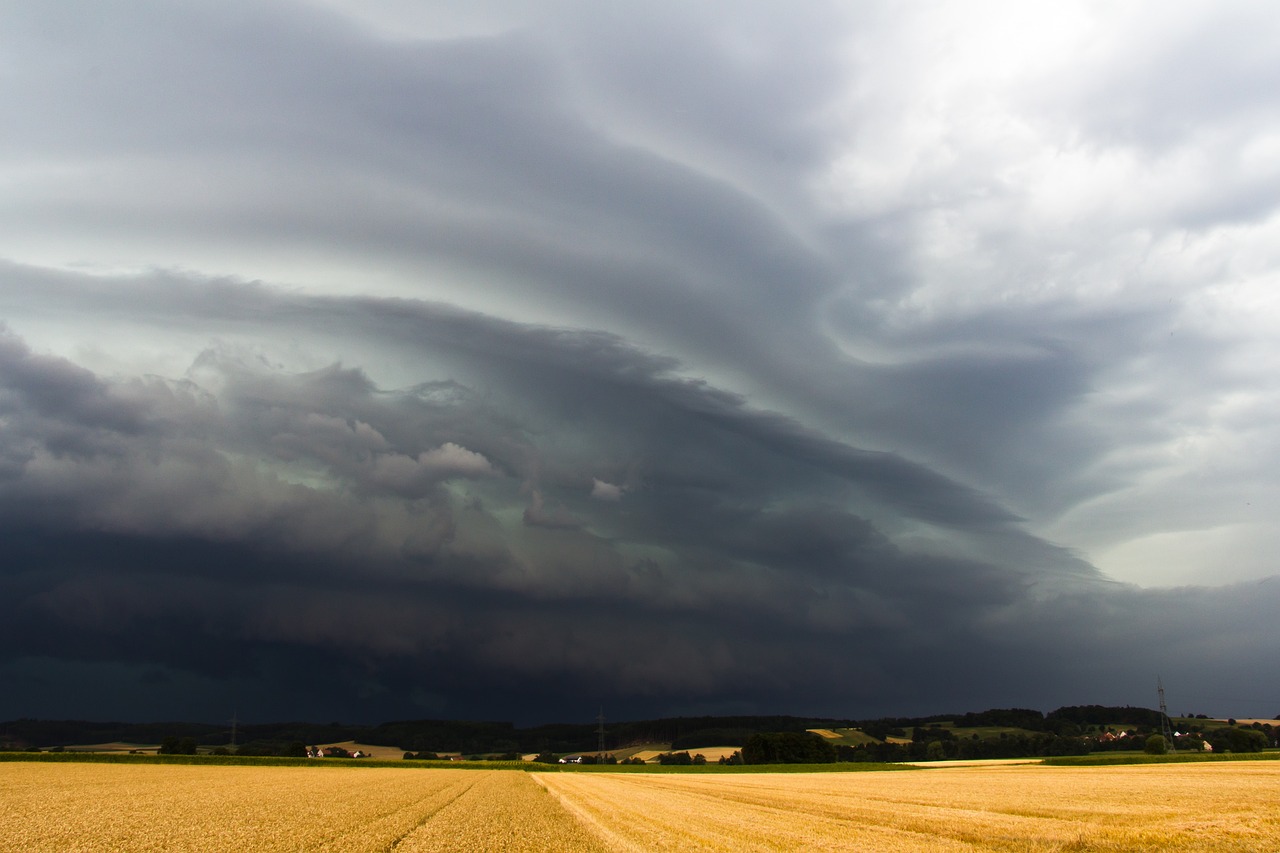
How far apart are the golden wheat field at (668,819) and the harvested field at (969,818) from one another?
8 centimetres

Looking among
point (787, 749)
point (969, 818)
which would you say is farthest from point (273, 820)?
point (787, 749)

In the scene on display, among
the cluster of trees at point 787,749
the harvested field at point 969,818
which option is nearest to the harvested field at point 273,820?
the harvested field at point 969,818

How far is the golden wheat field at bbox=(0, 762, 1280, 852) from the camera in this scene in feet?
73.1

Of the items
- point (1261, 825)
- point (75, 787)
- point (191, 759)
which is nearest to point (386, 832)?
point (1261, 825)

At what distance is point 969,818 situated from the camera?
1150 inches

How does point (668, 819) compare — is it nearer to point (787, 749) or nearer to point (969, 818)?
point (969, 818)

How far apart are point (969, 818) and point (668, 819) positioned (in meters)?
11.5

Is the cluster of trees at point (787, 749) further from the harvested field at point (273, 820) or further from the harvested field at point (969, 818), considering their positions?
the harvested field at point (273, 820)

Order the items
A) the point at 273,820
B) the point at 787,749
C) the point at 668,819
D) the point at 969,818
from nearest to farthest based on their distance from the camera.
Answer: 1. the point at 969,818
2. the point at 273,820
3. the point at 668,819
4. the point at 787,749

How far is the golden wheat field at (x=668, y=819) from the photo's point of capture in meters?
22.3

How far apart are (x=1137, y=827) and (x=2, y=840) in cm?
3479

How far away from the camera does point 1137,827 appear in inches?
960

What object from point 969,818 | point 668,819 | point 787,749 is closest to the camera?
point 969,818

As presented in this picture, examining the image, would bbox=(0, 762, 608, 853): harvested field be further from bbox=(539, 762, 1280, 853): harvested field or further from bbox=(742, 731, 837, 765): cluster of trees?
bbox=(742, 731, 837, 765): cluster of trees
